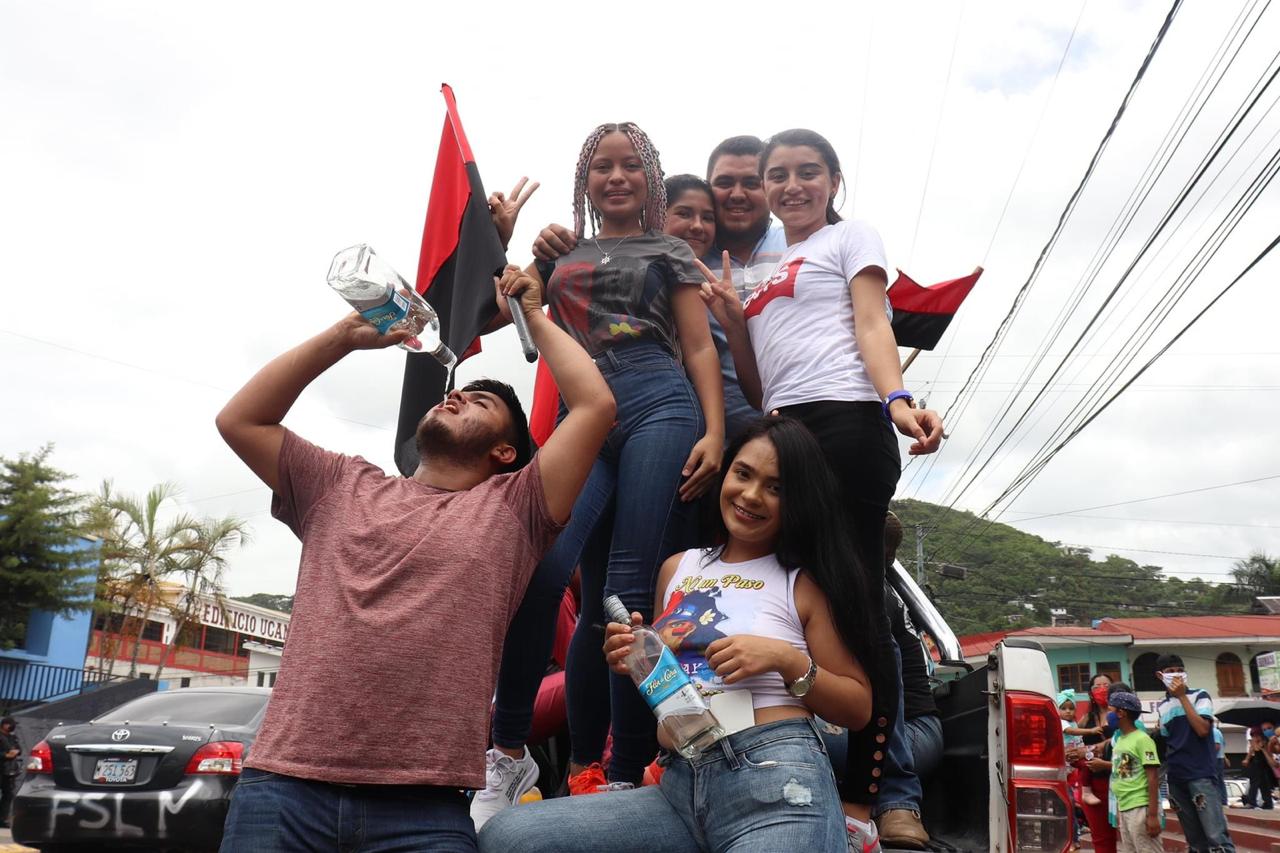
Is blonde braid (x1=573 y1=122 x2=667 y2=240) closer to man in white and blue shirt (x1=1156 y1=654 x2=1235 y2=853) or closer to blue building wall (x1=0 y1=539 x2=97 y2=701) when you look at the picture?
man in white and blue shirt (x1=1156 y1=654 x2=1235 y2=853)

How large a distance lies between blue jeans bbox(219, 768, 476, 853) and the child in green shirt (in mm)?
8837

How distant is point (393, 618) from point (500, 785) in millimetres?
989

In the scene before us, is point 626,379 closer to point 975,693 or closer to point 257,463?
point 257,463

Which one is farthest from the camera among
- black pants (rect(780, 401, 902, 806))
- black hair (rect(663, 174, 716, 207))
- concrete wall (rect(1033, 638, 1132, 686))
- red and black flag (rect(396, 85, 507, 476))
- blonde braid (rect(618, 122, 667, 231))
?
concrete wall (rect(1033, 638, 1132, 686))

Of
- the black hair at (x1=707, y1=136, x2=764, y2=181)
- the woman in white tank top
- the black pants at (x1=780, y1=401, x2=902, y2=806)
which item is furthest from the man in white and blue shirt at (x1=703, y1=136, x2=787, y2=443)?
the woman in white tank top

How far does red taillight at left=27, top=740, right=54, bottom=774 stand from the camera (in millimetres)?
7191

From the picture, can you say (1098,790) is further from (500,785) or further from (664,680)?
(664,680)

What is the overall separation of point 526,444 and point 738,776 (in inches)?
48.0

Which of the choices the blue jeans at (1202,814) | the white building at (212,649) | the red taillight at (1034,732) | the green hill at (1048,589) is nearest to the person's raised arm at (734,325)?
the red taillight at (1034,732)

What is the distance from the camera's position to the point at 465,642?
234cm

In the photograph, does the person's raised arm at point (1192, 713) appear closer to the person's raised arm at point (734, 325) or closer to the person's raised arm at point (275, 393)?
the person's raised arm at point (734, 325)

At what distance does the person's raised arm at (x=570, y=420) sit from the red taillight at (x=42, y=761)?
632 centimetres

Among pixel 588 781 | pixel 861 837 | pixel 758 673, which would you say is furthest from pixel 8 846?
pixel 758 673

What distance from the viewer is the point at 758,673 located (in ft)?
7.55
